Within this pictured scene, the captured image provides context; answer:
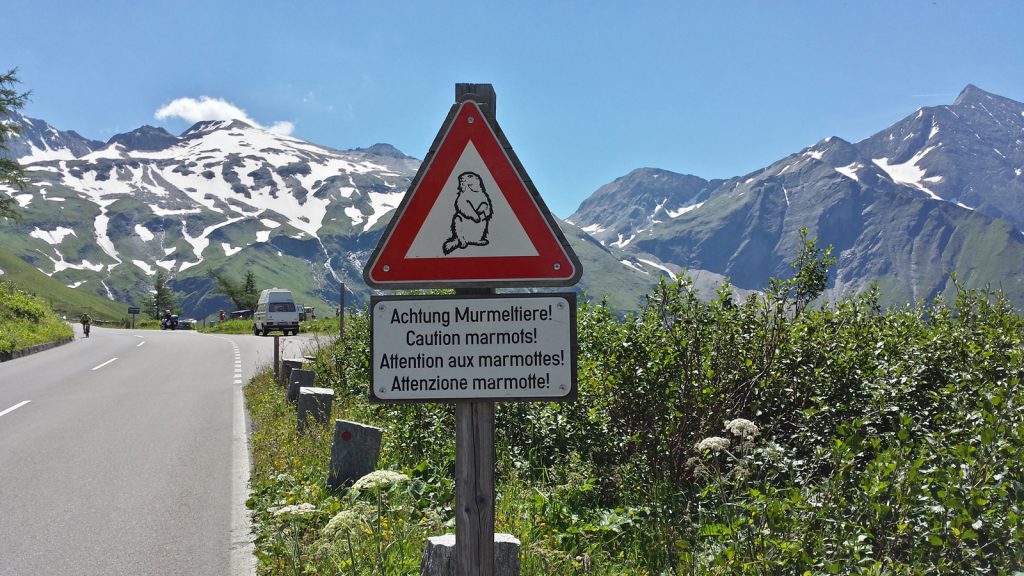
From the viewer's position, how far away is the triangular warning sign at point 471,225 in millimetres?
2709

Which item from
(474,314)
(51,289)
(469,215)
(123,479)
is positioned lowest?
(123,479)

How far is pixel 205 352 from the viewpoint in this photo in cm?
2575

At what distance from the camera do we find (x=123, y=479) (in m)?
7.31

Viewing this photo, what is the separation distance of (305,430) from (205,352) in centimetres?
1923

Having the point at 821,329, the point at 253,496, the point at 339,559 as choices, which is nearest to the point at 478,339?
the point at 339,559

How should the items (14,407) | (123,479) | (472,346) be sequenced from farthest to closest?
(14,407) < (123,479) < (472,346)

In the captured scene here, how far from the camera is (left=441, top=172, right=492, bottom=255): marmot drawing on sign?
2727 millimetres

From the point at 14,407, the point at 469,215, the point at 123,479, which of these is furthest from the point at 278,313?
the point at 469,215

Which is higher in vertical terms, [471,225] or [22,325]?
[471,225]

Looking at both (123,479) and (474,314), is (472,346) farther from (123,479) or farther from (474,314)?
(123,479)

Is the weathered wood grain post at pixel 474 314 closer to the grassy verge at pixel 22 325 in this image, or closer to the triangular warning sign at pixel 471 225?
the triangular warning sign at pixel 471 225

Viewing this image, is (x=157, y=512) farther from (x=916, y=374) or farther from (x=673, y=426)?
(x=916, y=374)

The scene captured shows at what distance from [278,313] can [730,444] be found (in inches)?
1640

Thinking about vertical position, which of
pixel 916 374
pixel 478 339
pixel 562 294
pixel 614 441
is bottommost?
pixel 614 441
